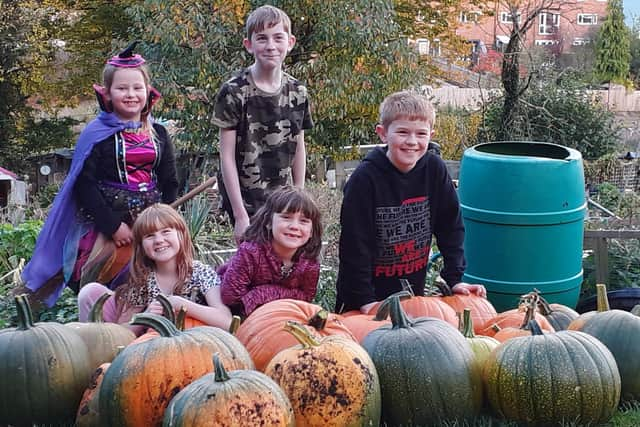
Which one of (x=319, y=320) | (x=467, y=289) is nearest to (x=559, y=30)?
(x=467, y=289)

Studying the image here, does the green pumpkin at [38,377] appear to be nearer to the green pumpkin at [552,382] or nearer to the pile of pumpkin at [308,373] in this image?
the pile of pumpkin at [308,373]

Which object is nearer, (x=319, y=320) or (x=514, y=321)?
(x=319, y=320)

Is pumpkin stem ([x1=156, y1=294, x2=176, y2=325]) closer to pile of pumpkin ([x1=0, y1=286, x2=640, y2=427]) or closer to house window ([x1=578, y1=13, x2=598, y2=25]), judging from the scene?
pile of pumpkin ([x1=0, y1=286, x2=640, y2=427])

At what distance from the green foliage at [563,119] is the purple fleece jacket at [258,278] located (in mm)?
9706

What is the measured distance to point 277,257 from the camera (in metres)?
3.62

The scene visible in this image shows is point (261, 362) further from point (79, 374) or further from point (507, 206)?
point (507, 206)

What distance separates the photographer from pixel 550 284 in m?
4.36

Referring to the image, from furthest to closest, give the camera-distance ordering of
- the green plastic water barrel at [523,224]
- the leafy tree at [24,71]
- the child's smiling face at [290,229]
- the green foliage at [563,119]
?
the leafy tree at [24,71], the green foliage at [563,119], the green plastic water barrel at [523,224], the child's smiling face at [290,229]

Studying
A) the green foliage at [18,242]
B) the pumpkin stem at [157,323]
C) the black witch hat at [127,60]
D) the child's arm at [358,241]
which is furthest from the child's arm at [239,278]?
the green foliage at [18,242]

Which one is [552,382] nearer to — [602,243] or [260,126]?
[260,126]

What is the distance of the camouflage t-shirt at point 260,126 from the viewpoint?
13.1 ft

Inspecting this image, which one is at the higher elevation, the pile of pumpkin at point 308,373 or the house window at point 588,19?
the house window at point 588,19

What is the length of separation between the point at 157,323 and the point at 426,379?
1.00 metres

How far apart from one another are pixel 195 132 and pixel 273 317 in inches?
285
